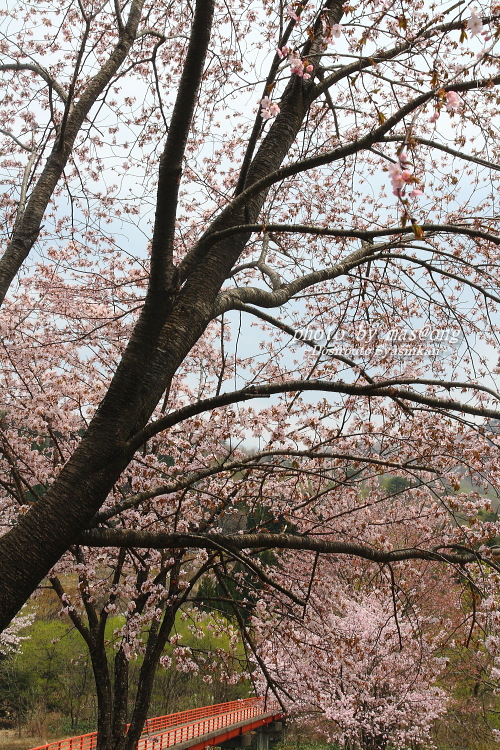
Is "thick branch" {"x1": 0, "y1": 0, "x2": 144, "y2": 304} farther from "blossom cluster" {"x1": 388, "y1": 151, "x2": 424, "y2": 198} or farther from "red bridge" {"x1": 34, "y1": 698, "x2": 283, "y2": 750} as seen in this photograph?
"red bridge" {"x1": 34, "y1": 698, "x2": 283, "y2": 750}

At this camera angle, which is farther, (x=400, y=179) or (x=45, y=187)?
(x=45, y=187)

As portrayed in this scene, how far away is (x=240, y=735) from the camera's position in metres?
17.8

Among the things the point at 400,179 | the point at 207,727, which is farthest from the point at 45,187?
the point at 207,727

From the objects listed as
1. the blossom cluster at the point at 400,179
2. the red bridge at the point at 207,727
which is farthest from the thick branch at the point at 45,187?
the red bridge at the point at 207,727

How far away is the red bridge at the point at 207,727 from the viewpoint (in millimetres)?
12812

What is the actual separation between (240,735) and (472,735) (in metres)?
7.51

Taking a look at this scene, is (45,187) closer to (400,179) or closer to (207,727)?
(400,179)

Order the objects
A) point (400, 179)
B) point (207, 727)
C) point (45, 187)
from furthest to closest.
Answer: point (207, 727)
point (45, 187)
point (400, 179)

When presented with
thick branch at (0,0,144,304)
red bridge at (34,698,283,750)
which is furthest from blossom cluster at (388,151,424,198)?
red bridge at (34,698,283,750)

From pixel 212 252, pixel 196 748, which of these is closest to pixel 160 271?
pixel 212 252

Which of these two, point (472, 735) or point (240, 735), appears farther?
point (240, 735)

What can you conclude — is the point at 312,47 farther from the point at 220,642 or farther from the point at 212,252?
the point at 220,642

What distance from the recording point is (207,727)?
1573cm

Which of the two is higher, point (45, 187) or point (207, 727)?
point (45, 187)
